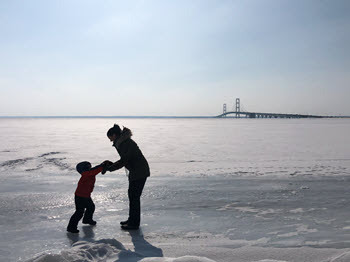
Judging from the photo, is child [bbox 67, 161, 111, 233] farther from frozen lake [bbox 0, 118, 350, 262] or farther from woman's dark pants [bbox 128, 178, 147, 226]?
woman's dark pants [bbox 128, 178, 147, 226]

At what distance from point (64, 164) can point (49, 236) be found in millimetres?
6246

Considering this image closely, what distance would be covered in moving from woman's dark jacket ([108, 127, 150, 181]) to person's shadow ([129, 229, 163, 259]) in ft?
2.36

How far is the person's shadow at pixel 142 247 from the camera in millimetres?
3328

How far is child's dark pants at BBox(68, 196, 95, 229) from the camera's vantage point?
13.2 feet

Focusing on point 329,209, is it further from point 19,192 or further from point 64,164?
point 64,164

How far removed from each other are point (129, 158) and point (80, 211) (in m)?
0.96

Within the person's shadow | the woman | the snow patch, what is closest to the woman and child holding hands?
the woman

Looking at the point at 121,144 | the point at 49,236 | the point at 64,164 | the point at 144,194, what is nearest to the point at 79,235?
the point at 49,236

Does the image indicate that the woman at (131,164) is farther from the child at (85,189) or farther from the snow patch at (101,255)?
the snow patch at (101,255)

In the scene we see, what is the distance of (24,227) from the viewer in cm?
420

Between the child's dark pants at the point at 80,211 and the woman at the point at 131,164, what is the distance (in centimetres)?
48

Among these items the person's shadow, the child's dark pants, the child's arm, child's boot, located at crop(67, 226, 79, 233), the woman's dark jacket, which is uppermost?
the woman's dark jacket

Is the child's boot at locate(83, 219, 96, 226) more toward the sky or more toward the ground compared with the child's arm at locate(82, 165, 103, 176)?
more toward the ground

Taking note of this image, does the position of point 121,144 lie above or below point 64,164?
above
